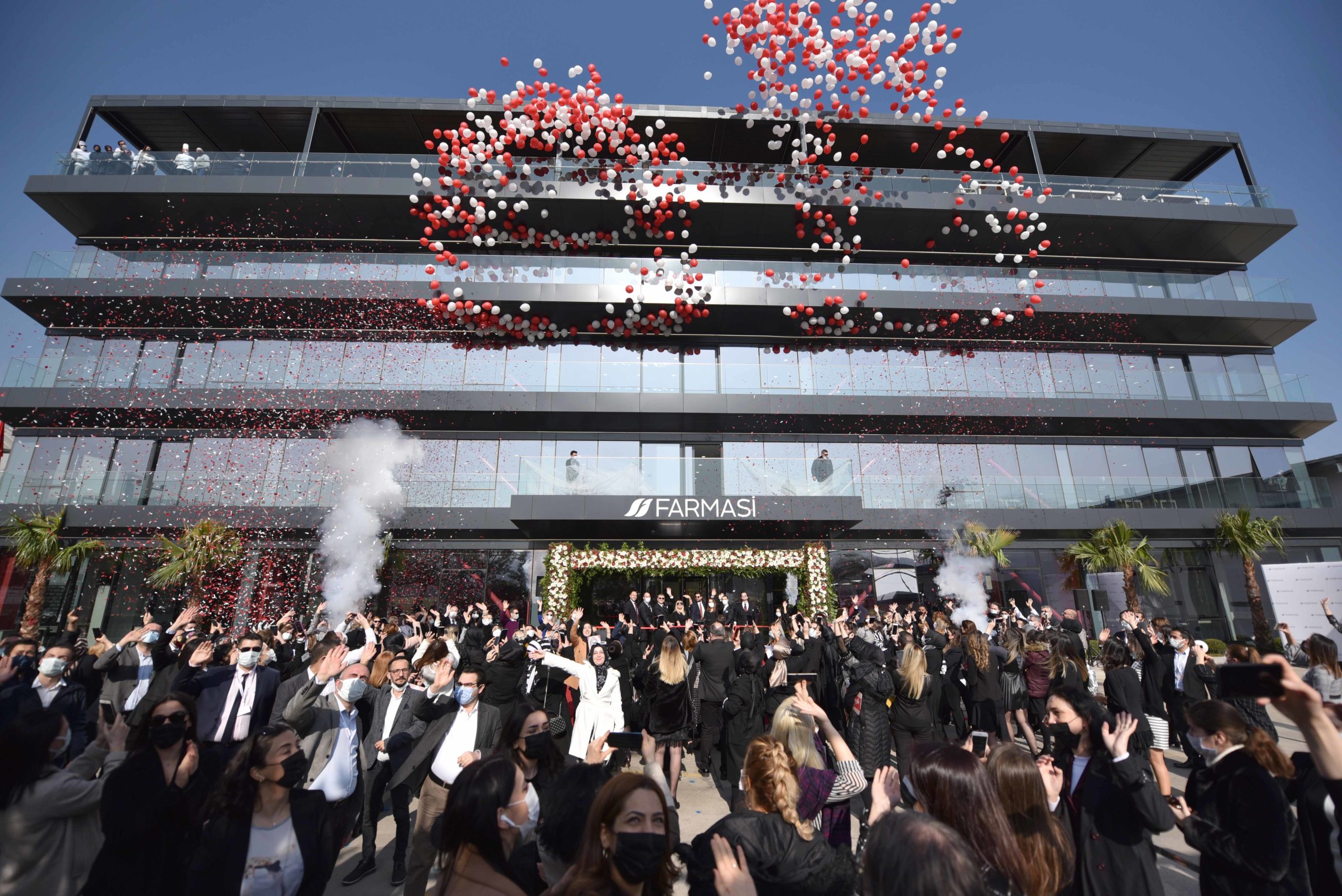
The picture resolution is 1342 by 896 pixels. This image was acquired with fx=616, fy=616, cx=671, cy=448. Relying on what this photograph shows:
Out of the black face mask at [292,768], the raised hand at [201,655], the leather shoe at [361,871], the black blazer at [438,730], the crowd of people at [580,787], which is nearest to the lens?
the crowd of people at [580,787]

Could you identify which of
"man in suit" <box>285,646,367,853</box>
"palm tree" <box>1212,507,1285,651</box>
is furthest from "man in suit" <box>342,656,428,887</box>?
"palm tree" <box>1212,507,1285,651</box>

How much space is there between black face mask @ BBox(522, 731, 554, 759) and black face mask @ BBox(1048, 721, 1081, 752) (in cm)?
331

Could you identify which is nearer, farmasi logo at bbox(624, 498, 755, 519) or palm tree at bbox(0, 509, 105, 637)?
farmasi logo at bbox(624, 498, 755, 519)

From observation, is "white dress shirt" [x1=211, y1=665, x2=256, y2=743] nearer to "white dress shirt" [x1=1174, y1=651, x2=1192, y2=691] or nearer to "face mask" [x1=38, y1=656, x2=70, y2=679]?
"face mask" [x1=38, y1=656, x2=70, y2=679]

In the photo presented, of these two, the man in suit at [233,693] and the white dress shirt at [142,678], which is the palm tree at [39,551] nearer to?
the white dress shirt at [142,678]

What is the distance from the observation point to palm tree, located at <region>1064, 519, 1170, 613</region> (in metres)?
19.4

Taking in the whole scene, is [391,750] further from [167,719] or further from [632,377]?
[632,377]

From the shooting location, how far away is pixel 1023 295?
2136 cm

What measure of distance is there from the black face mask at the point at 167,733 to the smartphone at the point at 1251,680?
508 centimetres

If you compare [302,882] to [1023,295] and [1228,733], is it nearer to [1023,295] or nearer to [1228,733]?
[1228,733]

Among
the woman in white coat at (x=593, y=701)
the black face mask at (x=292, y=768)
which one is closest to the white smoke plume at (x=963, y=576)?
the woman in white coat at (x=593, y=701)

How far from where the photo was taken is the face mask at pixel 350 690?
16.9 feet

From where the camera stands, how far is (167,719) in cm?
354

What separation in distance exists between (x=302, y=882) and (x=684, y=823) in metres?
4.72
